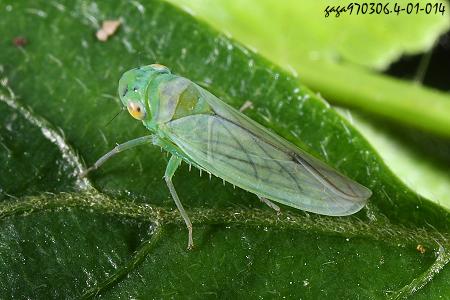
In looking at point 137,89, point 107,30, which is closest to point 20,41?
point 107,30

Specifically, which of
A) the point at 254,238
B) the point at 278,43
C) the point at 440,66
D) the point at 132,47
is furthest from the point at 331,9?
the point at 254,238

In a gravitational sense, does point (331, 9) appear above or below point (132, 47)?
above

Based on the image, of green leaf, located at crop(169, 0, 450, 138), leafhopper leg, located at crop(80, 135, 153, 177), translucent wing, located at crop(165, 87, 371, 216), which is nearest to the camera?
translucent wing, located at crop(165, 87, 371, 216)

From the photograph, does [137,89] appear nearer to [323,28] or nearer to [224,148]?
[224,148]

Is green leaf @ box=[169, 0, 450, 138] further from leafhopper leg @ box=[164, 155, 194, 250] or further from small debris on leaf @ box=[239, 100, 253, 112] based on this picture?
leafhopper leg @ box=[164, 155, 194, 250]

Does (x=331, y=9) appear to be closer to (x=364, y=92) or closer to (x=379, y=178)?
(x=364, y=92)

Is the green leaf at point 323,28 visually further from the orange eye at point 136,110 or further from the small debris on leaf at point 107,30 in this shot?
the orange eye at point 136,110

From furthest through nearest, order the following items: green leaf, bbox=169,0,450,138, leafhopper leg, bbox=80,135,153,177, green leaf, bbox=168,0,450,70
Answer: green leaf, bbox=168,0,450,70
green leaf, bbox=169,0,450,138
leafhopper leg, bbox=80,135,153,177

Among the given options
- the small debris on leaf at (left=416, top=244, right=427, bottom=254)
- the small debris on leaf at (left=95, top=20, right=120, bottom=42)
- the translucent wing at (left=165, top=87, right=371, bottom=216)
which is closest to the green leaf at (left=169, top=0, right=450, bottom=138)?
the small debris on leaf at (left=95, top=20, right=120, bottom=42)
